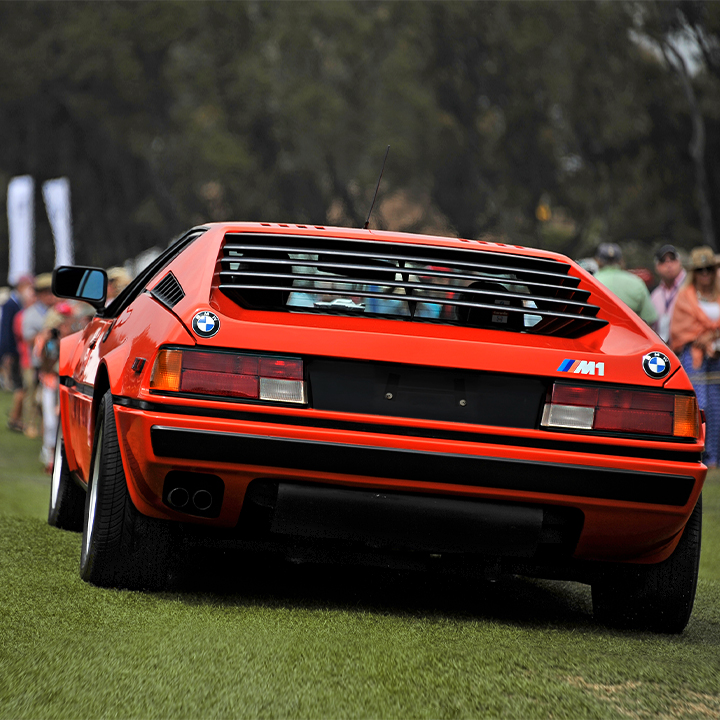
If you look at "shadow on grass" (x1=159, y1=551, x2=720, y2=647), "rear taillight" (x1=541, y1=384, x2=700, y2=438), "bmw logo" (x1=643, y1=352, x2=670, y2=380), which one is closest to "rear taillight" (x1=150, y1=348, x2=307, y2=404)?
"shadow on grass" (x1=159, y1=551, x2=720, y2=647)

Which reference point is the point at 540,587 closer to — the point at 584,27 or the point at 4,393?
the point at 4,393

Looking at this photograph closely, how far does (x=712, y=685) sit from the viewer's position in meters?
3.88

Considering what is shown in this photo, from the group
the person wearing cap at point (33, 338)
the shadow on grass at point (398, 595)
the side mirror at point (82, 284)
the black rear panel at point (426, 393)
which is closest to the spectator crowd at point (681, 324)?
the person wearing cap at point (33, 338)

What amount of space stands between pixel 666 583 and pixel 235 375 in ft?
5.90

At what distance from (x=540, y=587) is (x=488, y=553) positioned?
5.21 feet

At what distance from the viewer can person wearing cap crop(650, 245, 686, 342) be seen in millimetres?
12438

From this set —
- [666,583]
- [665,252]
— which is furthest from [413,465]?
[665,252]

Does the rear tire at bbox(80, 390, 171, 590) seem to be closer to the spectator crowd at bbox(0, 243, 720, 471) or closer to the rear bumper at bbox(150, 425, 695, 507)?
the rear bumper at bbox(150, 425, 695, 507)

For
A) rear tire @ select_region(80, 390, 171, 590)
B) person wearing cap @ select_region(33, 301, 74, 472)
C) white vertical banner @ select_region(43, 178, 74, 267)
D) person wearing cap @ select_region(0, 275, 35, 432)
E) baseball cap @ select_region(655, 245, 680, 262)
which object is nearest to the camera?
rear tire @ select_region(80, 390, 171, 590)

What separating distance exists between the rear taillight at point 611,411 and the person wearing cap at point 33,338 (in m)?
13.2

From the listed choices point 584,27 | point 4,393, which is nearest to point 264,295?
point 4,393

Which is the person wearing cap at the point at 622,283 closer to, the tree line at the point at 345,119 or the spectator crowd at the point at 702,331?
the spectator crowd at the point at 702,331

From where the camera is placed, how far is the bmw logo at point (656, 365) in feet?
14.7

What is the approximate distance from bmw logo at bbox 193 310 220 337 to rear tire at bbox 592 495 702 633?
1.72m
